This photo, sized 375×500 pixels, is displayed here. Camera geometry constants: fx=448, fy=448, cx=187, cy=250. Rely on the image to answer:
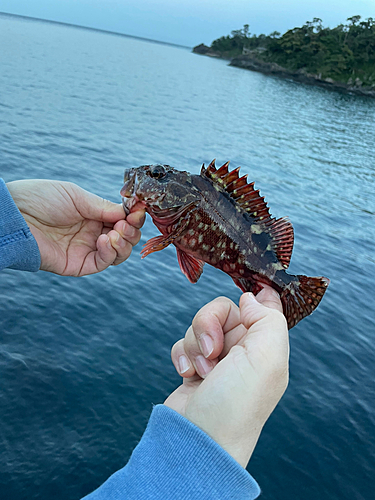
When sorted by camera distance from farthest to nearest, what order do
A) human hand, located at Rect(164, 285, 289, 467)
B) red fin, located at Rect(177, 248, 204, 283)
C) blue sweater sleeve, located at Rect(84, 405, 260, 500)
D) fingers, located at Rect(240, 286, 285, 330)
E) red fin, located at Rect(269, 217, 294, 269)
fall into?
red fin, located at Rect(177, 248, 204, 283) → red fin, located at Rect(269, 217, 294, 269) → fingers, located at Rect(240, 286, 285, 330) → human hand, located at Rect(164, 285, 289, 467) → blue sweater sleeve, located at Rect(84, 405, 260, 500)

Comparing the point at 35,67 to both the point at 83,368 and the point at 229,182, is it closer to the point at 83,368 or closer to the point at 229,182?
the point at 83,368

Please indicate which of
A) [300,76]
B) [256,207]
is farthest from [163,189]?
[300,76]

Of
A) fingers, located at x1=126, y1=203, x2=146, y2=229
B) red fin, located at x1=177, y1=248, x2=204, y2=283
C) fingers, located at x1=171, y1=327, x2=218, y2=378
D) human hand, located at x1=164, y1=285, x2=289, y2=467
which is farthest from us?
fingers, located at x1=126, y1=203, x2=146, y2=229

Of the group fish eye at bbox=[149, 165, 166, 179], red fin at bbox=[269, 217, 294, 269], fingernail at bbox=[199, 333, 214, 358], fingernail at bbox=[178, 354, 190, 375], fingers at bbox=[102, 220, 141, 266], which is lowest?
fingernail at bbox=[178, 354, 190, 375]

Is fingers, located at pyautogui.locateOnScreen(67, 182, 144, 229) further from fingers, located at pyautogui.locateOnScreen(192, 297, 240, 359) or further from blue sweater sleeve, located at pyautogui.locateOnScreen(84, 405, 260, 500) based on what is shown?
blue sweater sleeve, located at pyautogui.locateOnScreen(84, 405, 260, 500)

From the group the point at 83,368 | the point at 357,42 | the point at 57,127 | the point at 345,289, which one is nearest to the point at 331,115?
the point at 57,127

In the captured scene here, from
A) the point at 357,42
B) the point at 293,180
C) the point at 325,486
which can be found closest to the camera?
the point at 325,486

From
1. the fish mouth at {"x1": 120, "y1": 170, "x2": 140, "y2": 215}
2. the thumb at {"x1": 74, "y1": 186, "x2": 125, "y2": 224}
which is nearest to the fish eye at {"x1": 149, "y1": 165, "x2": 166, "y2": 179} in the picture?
the fish mouth at {"x1": 120, "y1": 170, "x2": 140, "y2": 215}
